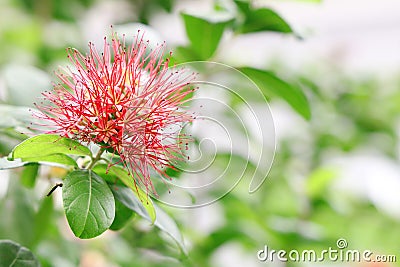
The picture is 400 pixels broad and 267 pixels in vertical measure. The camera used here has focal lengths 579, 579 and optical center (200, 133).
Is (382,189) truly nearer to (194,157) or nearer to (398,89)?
(398,89)

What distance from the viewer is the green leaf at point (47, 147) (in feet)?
1.41

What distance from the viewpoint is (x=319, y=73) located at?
1.40 m

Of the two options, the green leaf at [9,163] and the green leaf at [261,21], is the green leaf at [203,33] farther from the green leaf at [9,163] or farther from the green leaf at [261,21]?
the green leaf at [9,163]

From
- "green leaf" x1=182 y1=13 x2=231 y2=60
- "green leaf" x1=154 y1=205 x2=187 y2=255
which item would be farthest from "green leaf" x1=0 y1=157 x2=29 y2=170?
"green leaf" x1=182 y1=13 x2=231 y2=60

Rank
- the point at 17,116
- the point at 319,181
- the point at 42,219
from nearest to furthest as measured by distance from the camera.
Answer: the point at 17,116 → the point at 42,219 → the point at 319,181

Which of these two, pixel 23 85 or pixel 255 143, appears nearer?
pixel 23 85

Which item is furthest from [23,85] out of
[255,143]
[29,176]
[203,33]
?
[255,143]

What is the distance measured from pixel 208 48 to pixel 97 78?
277mm

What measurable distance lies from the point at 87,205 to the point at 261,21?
36 cm

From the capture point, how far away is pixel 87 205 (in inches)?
16.8

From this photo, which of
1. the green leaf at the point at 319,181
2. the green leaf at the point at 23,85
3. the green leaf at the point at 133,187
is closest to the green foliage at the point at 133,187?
the green leaf at the point at 133,187

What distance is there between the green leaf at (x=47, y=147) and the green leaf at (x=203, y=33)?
0.29 meters

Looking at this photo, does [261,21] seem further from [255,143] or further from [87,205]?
[255,143]

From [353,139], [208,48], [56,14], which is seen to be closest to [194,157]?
[208,48]
